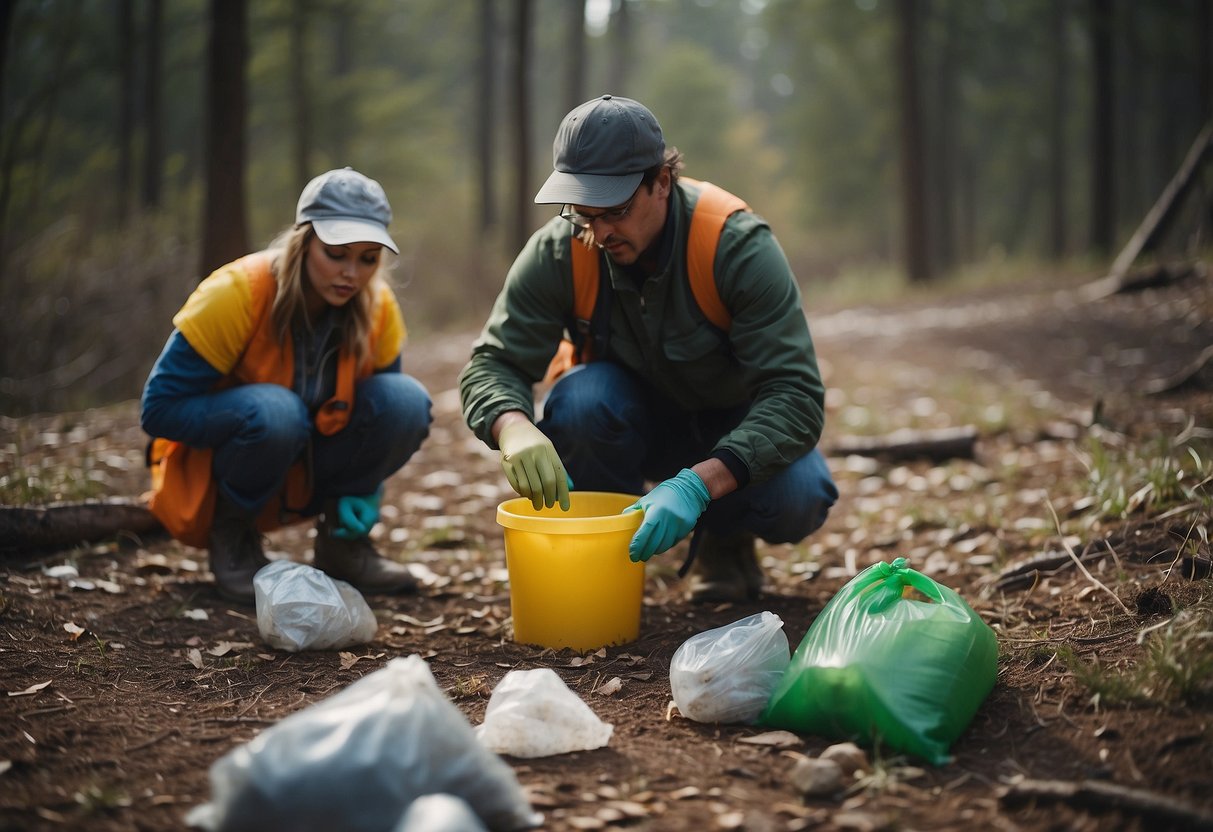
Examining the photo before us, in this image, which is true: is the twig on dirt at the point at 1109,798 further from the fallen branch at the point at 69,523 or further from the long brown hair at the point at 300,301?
the fallen branch at the point at 69,523

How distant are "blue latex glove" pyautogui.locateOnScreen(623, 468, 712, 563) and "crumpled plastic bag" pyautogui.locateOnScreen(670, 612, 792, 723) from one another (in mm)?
285

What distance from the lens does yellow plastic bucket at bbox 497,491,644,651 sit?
236cm

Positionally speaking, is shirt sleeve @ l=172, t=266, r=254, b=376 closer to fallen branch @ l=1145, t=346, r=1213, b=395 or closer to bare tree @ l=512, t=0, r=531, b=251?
fallen branch @ l=1145, t=346, r=1213, b=395

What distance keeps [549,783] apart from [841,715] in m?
0.60

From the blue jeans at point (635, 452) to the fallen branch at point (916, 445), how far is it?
173 cm

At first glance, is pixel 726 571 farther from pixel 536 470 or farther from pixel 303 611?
pixel 303 611

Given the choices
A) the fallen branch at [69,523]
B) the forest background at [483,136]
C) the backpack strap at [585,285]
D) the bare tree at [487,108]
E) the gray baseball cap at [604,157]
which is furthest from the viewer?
the bare tree at [487,108]

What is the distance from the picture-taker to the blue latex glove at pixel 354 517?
3.02m

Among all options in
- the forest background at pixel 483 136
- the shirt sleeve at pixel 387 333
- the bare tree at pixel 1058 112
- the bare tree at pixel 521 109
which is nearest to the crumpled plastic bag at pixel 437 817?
the shirt sleeve at pixel 387 333

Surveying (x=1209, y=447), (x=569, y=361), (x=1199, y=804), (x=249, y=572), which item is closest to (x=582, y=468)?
(x=569, y=361)

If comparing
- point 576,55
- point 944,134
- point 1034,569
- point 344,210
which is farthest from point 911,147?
point 344,210

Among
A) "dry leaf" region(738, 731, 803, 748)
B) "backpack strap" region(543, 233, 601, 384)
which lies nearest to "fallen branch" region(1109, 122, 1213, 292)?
"backpack strap" region(543, 233, 601, 384)

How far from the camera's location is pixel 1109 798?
5.32ft

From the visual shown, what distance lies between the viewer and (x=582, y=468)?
2814 mm
